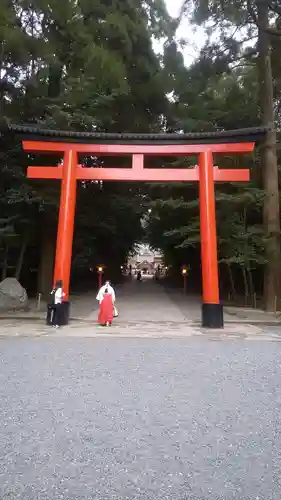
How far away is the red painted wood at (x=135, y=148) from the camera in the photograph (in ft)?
44.3

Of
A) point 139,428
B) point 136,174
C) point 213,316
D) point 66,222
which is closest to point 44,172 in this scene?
point 66,222

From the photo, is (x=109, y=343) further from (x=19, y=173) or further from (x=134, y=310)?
(x=19, y=173)

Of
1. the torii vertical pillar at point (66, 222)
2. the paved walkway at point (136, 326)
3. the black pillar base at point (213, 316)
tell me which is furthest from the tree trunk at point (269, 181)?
the torii vertical pillar at point (66, 222)

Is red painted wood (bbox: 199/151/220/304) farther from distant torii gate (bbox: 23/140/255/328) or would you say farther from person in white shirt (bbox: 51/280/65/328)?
person in white shirt (bbox: 51/280/65/328)

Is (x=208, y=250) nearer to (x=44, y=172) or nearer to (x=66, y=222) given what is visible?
(x=66, y=222)

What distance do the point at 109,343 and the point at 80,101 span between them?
12.4 meters

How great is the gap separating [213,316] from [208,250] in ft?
7.15

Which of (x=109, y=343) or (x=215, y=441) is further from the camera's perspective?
(x=109, y=343)

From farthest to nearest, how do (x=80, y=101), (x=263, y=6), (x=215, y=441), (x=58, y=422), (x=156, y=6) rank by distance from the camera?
(x=156, y=6), (x=80, y=101), (x=263, y=6), (x=58, y=422), (x=215, y=441)

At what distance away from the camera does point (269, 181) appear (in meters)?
17.0

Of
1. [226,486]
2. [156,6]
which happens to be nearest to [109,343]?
[226,486]

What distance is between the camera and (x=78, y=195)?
2159 cm

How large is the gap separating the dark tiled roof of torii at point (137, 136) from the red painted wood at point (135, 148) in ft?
0.43

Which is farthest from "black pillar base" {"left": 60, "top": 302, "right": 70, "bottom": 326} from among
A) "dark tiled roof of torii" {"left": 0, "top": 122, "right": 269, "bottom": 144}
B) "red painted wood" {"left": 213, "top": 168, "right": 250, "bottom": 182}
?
"red painted wood" {"left": 213, "top": 168, "right": 250, "bottom": 182}
